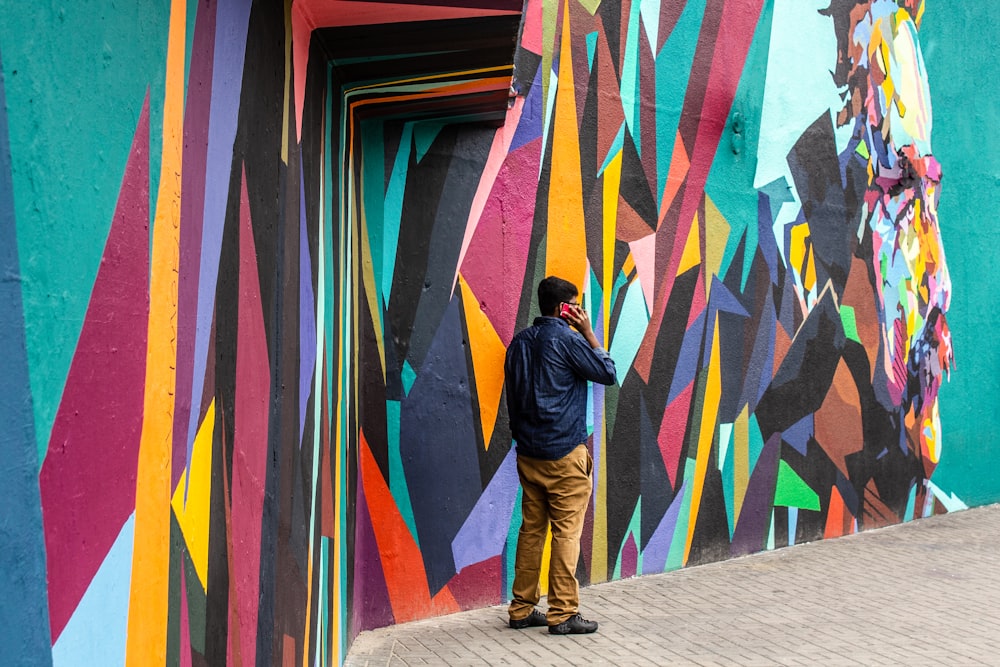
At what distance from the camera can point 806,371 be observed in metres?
8.03

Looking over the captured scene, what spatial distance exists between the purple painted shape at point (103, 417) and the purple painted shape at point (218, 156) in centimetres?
36

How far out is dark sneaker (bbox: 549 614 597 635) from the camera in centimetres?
538

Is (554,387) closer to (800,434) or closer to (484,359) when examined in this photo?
(484,359)

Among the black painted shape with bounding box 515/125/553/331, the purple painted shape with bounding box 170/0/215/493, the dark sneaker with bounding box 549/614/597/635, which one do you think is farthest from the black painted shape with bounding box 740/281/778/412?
the purple painted shape with bounding box 170/0/215/493

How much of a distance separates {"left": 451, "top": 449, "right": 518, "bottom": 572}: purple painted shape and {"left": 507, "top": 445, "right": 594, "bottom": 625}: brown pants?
48 cm

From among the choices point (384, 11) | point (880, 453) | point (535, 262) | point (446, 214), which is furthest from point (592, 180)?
point (880, 453)

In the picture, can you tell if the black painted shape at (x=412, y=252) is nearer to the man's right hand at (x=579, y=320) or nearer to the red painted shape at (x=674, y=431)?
the man's right hand at (x=579, y=320)

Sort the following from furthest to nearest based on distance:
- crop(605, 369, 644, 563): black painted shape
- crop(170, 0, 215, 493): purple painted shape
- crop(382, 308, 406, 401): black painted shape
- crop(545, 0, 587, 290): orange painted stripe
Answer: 1. crop(605, 369, 644, 563): black painted shape
2. crop(545, 0, 587, 290): orange painted stripe
3. crop(382, 308, 406, 401): black painted shape
4. crop(170, 0, 215, 493): purple painted shape

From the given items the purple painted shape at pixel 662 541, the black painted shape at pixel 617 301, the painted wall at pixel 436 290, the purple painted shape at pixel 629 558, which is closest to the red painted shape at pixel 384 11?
the painted wall at pixel 436 290

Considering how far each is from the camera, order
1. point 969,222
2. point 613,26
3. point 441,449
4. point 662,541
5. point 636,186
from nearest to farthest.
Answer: point 441,449, point 613,26, point 636,186, point 662,541, point 969,222

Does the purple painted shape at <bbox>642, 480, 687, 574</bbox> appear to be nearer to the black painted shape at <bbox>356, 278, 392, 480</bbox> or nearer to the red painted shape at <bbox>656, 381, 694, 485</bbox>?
the red painted shape at <bbox>656, 381, 694, 485</bbox>

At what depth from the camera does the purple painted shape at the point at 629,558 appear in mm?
6715

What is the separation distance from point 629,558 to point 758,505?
1.45 metres

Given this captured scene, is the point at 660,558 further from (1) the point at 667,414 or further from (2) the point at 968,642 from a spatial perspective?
(2) the point at 968,642
